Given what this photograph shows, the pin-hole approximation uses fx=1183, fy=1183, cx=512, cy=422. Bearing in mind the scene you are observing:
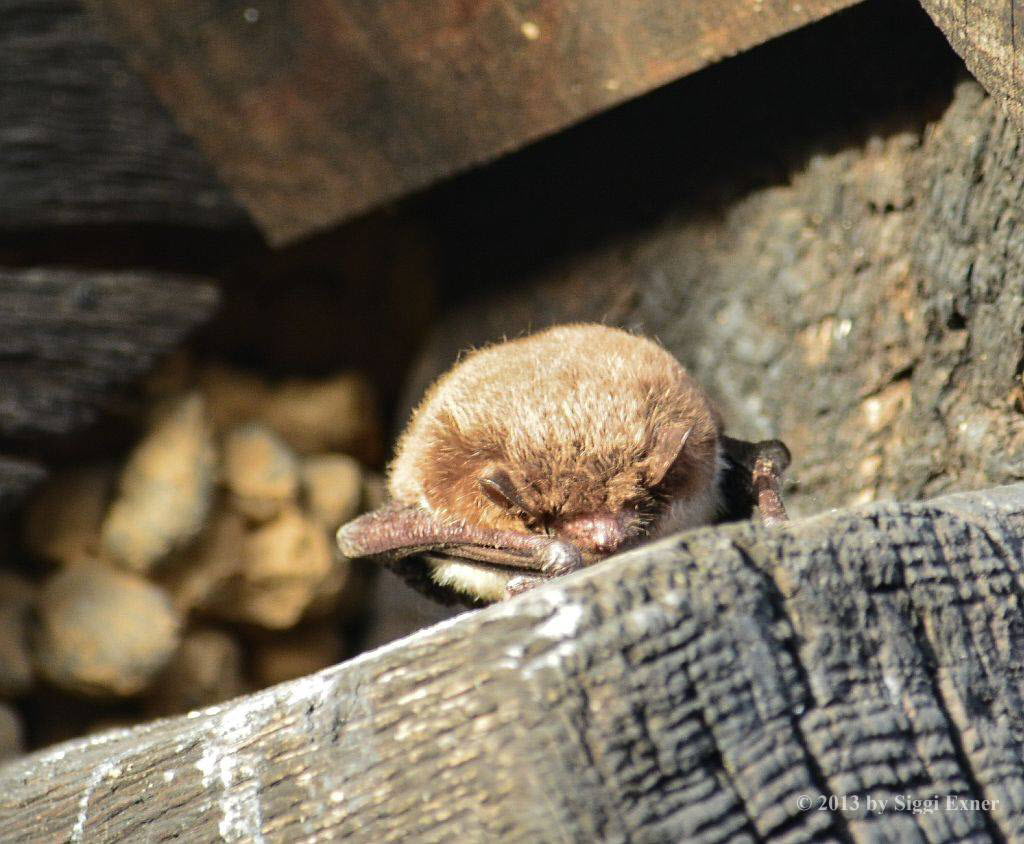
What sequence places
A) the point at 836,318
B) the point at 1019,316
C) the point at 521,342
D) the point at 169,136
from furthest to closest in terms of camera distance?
the point at 169,136 < the point at 836,318 < the point at 521,342 < the point at 1019,316

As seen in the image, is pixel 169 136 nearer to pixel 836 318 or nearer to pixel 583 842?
pixel 836 318

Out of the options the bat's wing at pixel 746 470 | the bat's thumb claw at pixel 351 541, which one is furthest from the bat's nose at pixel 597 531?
the bat's thumb claw at pixel 351 541

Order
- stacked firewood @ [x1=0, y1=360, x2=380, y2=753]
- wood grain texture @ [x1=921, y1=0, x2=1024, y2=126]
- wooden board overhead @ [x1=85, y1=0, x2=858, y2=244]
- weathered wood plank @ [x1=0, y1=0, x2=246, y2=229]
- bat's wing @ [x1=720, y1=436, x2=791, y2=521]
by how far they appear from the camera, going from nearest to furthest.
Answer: wood grain texture @ [x1=921, y1=0, x2=1024, y2=126]
bat's wing @ [x1=720, y1=436, x2=791, y2=521]
wooden board overhead @ [x1=85, y1=0, x2=858, y2=244]
weathered wood plank @ [x1=0, y1=0, x2=246, y2=229]
stacked firewood @ [x1=0, y1=360, x2=380, y2=753]

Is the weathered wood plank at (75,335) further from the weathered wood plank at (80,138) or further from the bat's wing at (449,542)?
the bat's wing at (449,542)

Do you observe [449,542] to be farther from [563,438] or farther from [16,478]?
[16,478]

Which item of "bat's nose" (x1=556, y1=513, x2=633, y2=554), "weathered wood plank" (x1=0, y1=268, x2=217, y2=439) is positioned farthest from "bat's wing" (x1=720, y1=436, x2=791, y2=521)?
"weathered wood plank" (x1=0, y1=268, x2=217, y2=439)

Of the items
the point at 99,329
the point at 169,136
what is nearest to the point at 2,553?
the point at 99,329

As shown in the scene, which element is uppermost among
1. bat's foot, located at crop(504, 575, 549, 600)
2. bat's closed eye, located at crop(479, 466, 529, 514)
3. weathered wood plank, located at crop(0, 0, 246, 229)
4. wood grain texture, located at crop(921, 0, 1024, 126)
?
weathered wood plank, located at crop(0, 0, 246, 229)

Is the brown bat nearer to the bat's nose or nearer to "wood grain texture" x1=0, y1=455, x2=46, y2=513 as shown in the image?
the bat's nose
